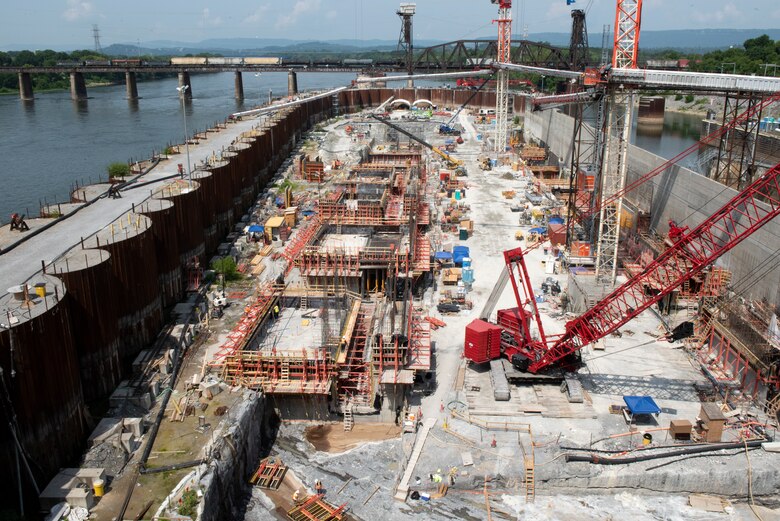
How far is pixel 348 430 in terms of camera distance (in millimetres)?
22219

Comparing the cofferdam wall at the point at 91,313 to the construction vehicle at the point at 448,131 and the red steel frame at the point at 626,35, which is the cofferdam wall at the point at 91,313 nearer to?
the red steel frame at the point at 626,35

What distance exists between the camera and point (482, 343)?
78.4 feet

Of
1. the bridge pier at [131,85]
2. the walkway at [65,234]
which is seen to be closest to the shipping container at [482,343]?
the walkway at [65,234]

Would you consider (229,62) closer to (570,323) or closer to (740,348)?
(570,323)

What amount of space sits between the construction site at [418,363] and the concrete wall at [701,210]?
0.14 m

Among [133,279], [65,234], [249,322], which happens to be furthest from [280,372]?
[65,234]

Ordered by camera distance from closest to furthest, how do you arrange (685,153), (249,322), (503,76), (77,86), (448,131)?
(249,322) < (685,153) < (503,76) < (448,131) < (77,86)

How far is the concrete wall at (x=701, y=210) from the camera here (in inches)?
1009

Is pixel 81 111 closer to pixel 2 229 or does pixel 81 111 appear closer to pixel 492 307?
pixel 2 229

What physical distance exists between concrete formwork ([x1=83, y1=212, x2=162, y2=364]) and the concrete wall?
944 inches

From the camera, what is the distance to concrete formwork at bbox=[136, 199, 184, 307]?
91.6ft

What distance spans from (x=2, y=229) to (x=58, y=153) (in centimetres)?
5026

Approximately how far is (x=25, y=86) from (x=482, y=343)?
123m

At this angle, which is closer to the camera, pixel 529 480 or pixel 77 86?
pixel 529 480
